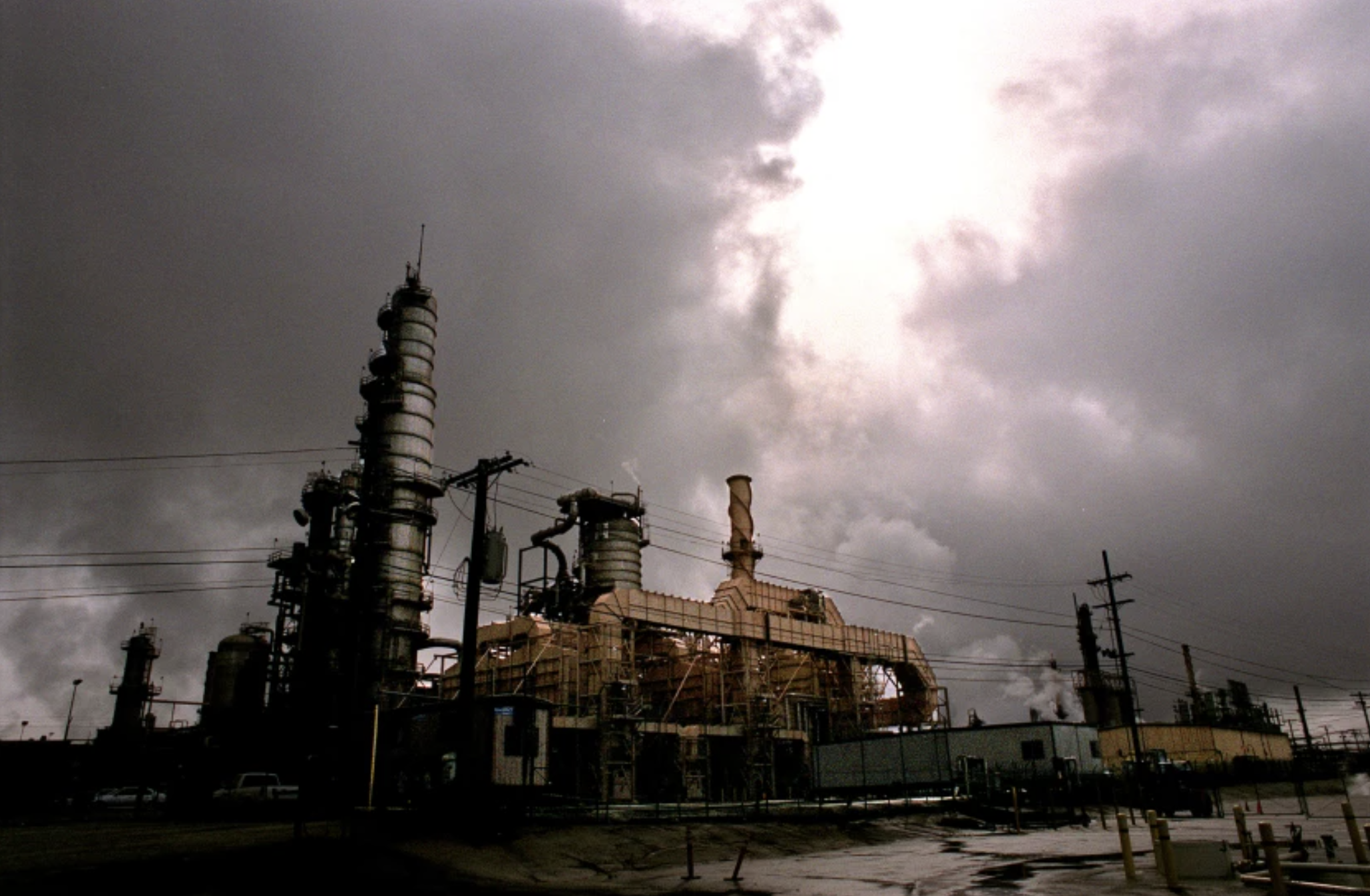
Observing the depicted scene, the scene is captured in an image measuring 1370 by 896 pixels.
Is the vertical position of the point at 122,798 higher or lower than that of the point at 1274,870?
lower

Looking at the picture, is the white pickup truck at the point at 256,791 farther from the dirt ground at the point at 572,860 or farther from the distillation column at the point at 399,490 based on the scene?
the dirt ground at the point at 572,860

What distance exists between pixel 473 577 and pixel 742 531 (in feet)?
132

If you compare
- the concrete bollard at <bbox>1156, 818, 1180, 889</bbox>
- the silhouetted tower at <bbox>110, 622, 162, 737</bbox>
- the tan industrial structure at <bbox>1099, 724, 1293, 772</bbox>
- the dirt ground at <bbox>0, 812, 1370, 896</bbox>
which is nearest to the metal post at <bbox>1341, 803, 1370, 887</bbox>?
the dirt ground at <bbox>0, 812, 1370, 896</bbox>

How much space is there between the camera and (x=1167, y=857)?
12.6 m

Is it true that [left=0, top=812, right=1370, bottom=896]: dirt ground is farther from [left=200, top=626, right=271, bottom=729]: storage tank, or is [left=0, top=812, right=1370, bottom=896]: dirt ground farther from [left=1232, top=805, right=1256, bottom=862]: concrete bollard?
[left=200, top=626, right=271, bottom=729]: storage tank

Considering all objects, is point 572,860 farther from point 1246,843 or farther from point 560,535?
point 560,535

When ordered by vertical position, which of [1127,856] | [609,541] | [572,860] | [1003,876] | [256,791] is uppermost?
[609,541]

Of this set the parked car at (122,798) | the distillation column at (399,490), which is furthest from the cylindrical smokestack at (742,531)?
the parked car at (122,798)

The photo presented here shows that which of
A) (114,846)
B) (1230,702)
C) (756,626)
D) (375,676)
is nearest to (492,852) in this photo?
(114,846)

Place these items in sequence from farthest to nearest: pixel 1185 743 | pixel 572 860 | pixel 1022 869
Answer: pixel 1185 743 < pixel 572 860 < pixel 1022 869

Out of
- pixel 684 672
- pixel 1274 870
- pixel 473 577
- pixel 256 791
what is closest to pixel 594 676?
pixel 684 672

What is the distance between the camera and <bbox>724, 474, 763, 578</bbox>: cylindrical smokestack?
5991cm

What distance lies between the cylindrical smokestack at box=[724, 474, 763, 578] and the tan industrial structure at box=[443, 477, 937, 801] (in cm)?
10

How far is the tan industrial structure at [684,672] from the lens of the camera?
44.2 metres
